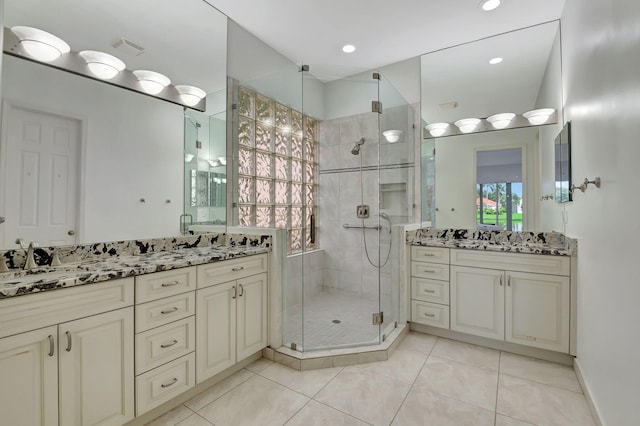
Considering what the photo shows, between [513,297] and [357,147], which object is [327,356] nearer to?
[513,297]

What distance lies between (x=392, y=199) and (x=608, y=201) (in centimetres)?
166

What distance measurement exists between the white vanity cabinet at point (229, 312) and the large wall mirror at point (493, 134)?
6.27 ft

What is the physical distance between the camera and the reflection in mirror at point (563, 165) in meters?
2.01

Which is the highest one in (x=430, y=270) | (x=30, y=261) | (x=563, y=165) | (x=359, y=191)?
(x=563, y=165)

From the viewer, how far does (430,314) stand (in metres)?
2.54

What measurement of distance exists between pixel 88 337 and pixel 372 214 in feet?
8.07

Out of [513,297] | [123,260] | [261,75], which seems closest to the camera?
[123,260]

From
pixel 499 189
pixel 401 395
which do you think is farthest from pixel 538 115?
pixel 401 395

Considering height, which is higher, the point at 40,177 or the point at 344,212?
the point at 40,177

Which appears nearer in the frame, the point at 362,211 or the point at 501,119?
the point at 501,119

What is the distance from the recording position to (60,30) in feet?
5.23

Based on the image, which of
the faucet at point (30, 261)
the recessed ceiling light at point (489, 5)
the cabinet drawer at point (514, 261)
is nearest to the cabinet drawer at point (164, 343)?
the faucet at point (30, 261)

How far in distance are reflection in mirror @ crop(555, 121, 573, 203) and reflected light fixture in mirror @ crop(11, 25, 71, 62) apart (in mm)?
3291

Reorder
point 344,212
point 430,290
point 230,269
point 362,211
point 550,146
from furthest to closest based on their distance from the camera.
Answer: point 344,212, point 362,211, point 430,290, point 550,146, point 230,269
